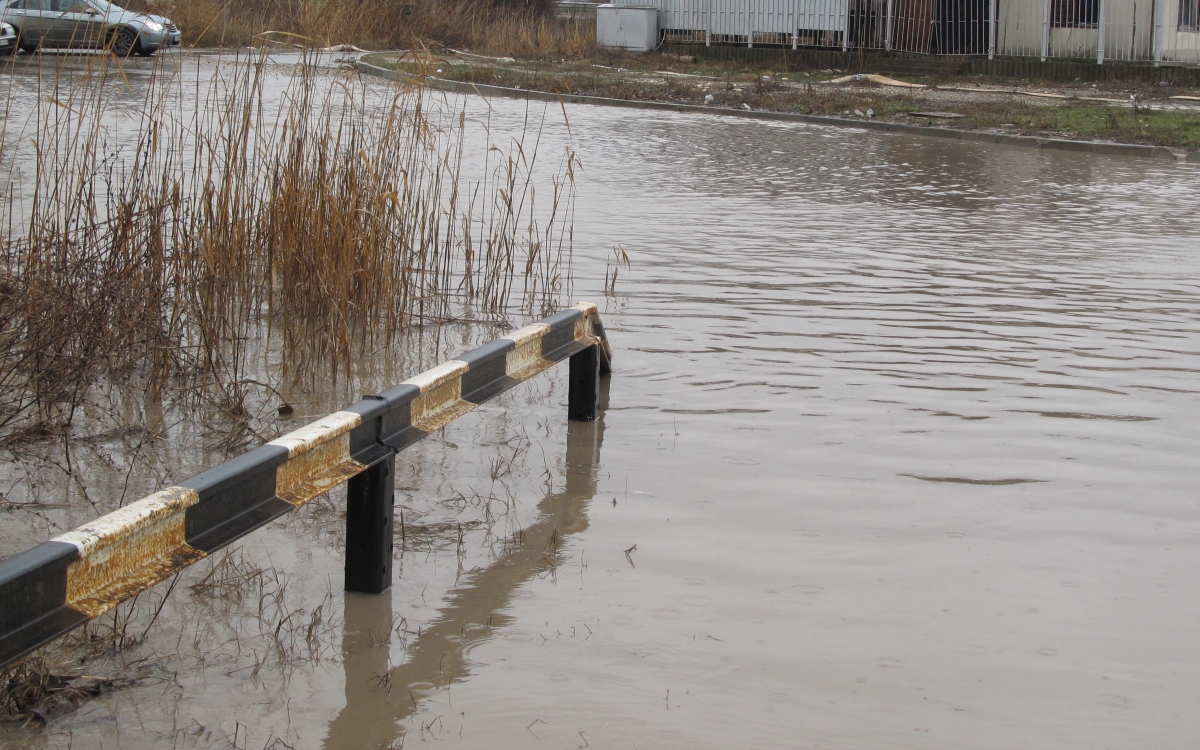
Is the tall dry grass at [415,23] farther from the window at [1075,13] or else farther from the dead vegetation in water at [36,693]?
the window at [1075,13]

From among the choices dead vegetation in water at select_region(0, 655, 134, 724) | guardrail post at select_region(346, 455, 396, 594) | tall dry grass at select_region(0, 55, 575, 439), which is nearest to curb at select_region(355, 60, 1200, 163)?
tall dry grass at select_region(0, 55, 575, 439)

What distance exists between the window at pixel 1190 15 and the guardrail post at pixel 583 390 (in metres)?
24.2

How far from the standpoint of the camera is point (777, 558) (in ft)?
13.2

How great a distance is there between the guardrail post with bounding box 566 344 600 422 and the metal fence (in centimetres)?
2242

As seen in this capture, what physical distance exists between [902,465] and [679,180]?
28.8ft

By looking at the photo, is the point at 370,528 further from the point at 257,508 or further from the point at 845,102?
the point at 845,102

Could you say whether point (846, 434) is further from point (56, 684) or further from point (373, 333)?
point (56, 684)

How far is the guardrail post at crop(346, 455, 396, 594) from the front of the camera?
11.6 ft

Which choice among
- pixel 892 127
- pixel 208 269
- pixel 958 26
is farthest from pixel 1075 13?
pixel 208 269

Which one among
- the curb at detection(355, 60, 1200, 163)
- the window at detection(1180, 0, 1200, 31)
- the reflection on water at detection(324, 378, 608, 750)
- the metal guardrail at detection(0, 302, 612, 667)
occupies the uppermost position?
the window at detection(1180, 0, 1200, 31)

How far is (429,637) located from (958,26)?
90.8 ft

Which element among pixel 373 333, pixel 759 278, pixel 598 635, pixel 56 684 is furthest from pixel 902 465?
pixel 759 278

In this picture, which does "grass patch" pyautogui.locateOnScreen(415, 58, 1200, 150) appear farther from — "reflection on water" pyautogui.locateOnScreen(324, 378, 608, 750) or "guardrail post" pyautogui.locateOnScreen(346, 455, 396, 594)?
"guardrail post" pyautogui.locateOnScreen(346, 455, 396, 594)

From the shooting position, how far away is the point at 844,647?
136 inches
